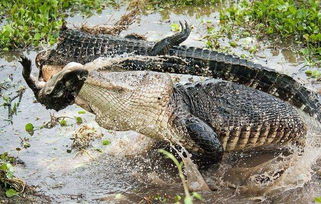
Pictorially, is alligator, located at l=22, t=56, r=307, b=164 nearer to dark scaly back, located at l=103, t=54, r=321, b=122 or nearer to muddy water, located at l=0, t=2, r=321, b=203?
dark scaly back, located at l=103, t=54, r=321, b=122

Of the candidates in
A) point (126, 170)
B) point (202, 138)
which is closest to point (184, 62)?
point (202, 138)

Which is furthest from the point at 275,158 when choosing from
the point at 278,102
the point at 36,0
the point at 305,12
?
the point at 36,0

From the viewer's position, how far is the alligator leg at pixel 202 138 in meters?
4.79

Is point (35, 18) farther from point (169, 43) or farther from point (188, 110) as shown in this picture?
point (188, 110)

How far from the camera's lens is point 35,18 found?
7.74 m

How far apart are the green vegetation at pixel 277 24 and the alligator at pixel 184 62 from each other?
2.16m

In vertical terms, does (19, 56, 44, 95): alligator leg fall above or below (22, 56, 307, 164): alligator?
above

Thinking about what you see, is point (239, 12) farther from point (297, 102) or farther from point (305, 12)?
point (297, 102)

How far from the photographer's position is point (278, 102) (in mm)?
5215

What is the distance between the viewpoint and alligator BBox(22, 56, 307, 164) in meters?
4.79

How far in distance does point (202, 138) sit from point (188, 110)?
0.35 metres

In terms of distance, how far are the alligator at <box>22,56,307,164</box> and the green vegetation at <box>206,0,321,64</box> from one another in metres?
2.11

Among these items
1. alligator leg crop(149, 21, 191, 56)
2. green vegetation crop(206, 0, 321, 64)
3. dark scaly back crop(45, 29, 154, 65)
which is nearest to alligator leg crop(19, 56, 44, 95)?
dark scaly back crop(45, 29, 154, 65)

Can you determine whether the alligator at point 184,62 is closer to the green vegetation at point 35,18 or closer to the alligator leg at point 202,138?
→ the alligator leg at point 202,138
